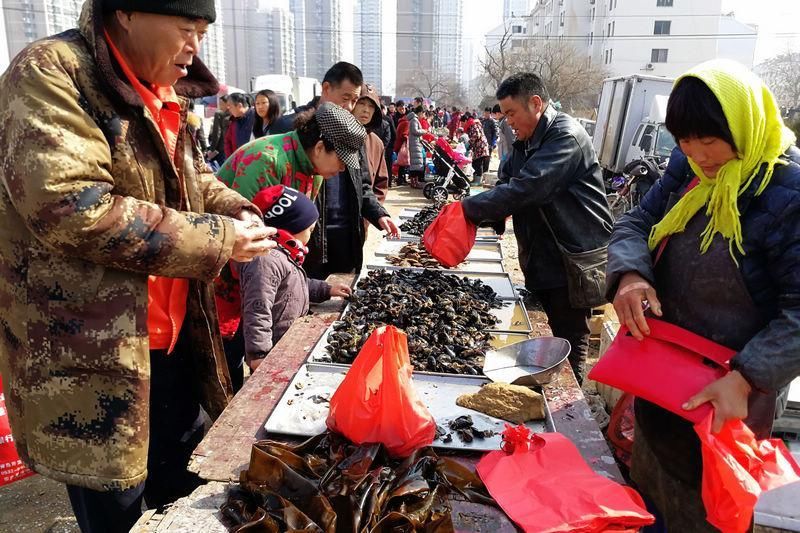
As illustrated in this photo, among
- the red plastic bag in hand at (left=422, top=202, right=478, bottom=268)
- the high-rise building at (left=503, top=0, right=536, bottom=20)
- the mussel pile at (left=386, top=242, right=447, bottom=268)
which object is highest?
the high-rise building at (left=503, top=0, right=536, bottom=20)

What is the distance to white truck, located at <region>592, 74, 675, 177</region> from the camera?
44.3ft

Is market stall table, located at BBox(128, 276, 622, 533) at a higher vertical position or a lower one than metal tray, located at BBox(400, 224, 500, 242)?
higher

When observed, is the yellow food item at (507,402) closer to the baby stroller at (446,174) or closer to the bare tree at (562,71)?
the baby stroller at (446,174)

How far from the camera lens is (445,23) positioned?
81438 millimetres

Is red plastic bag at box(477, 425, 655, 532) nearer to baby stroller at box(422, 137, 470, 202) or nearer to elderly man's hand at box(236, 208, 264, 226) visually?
elderly man's hand at box(236, 208, 264, 226)

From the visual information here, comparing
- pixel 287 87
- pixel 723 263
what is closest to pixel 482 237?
pixel 723 263

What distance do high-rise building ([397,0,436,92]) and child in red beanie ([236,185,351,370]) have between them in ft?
255

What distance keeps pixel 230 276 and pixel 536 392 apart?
1548 millimetres

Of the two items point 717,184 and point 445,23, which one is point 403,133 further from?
point 445,23

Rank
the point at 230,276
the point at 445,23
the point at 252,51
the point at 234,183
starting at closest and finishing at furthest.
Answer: the point at 230,276 < the point at 234,183 < the point at 252,51 < the point at 445,23

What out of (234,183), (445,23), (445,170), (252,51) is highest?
(445,23)

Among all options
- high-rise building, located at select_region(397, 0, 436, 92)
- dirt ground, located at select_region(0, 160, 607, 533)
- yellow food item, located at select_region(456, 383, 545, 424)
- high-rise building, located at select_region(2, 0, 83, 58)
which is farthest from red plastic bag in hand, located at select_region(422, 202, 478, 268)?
high-rise building, located at select_region(397, 0, 436, 92)

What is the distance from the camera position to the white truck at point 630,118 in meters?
13.5

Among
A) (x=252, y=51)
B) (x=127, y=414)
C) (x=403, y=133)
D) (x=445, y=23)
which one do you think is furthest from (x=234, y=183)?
(x=445, y=23)
